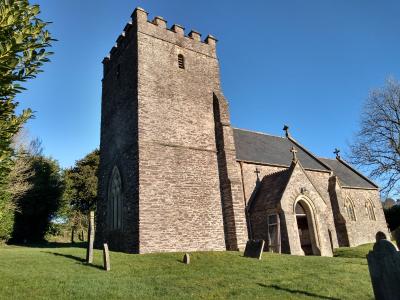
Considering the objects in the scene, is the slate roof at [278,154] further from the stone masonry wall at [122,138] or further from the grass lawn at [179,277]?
the grass lawn at [179,277]

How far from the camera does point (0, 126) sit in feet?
16.6

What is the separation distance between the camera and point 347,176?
32188 millimetres

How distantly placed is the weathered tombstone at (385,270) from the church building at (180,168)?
32.2 ft

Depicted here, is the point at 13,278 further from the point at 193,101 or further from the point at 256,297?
the point at 193,101

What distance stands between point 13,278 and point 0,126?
7311mm

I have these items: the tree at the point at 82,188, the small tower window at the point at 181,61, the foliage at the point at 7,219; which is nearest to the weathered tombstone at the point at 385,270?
the small tower window at the point at 181,61

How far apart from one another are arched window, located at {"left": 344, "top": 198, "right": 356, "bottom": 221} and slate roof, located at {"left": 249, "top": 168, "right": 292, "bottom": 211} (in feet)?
35.2

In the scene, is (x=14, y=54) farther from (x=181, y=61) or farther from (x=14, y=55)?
(x=181, y=61)

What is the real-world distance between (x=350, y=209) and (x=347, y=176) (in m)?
4.57

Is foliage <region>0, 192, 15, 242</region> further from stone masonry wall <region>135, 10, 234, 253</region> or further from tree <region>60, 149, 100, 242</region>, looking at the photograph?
stone masonry wall <region>135, 10, 234, 253</region>

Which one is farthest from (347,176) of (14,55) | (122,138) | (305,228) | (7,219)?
(14,55)

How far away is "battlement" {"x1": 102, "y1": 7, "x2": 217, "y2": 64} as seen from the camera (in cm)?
1975

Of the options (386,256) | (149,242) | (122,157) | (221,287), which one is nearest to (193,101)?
(122,157)

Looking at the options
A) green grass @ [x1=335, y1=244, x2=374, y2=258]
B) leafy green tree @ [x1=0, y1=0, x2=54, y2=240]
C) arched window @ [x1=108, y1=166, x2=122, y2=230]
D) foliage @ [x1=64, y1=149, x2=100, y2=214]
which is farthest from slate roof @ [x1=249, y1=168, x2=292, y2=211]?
foliage @ [x1=64, y1=149, x2=100, y2=214]
